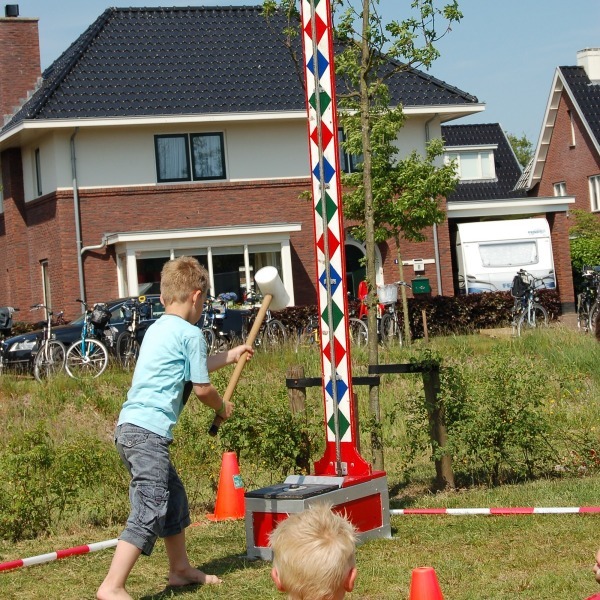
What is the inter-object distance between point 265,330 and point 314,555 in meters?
19.6

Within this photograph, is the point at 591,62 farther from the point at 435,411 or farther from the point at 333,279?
the point at 333,279

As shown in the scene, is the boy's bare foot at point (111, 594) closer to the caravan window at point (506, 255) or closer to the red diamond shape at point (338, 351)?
the red diamond shape at point (338, 351)

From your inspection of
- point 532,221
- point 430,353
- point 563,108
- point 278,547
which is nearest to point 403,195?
point 532,221

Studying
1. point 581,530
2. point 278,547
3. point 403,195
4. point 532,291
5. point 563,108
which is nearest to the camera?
point 278,547

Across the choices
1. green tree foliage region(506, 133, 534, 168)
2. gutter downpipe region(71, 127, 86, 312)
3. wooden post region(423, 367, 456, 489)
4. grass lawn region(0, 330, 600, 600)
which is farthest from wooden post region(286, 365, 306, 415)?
green tree foliage region(506, 133, 534, 168)

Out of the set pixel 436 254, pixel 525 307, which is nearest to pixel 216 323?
pixel 525 307

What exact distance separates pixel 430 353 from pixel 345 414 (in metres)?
1.52

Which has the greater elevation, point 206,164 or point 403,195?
point 206,164

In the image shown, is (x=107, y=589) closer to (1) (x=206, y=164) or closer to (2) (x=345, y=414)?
(2) (x=345, y=414)

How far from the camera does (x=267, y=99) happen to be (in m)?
31.6

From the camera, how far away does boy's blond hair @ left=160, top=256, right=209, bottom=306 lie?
6.30m

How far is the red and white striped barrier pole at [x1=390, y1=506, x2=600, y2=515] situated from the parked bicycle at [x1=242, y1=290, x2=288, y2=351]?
9.35 meters

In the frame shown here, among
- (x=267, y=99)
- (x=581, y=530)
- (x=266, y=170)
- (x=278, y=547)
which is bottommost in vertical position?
(x=581, y=530)

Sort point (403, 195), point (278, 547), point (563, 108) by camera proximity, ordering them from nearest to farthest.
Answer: point (278, 547), point (403, 195), point (563, 108)
